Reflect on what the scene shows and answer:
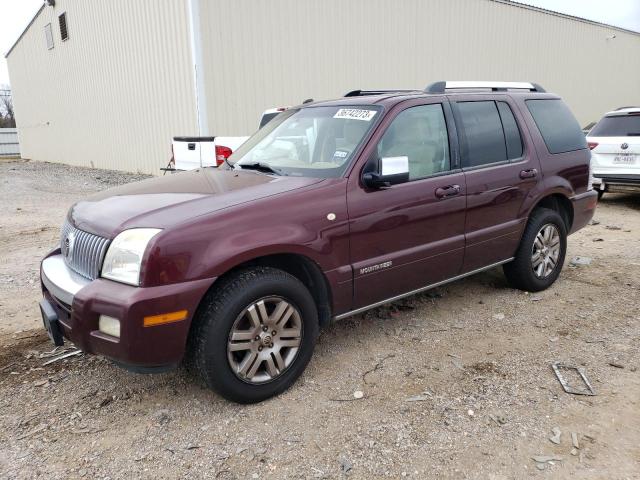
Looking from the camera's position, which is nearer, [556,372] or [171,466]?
[171,466]

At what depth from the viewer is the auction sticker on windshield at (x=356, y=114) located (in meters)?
3.61

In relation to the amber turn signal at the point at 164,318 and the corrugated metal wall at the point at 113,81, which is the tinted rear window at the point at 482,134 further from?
the corrugated metal wall at the point at 113,81

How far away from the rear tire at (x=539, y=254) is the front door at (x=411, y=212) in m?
0.86

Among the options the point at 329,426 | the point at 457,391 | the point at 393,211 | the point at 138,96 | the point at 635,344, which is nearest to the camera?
the point at 329,426

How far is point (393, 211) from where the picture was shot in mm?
3459

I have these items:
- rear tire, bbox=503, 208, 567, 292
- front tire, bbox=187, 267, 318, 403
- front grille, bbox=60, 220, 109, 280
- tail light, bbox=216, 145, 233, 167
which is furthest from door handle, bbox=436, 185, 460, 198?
tail light, bbox=216, 145, 233, 167

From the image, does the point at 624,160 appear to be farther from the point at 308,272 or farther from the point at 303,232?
the point at 303,232

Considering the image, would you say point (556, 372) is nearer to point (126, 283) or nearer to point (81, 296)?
point (126, 283)

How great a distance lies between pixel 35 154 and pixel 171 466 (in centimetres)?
2791

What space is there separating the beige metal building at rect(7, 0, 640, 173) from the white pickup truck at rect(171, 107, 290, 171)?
308cm

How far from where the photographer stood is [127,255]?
2.69 meters

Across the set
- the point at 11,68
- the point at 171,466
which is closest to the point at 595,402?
the point at 171,466

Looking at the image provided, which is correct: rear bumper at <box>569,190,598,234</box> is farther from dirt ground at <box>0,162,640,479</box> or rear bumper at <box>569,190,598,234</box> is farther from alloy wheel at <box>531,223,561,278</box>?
dirt ground at <box>0,162,640,479</box>

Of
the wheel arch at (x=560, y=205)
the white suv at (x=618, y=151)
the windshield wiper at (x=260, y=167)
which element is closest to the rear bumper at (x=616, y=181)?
the white suv at (x=618, y=151)
